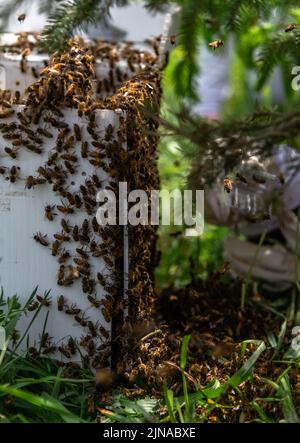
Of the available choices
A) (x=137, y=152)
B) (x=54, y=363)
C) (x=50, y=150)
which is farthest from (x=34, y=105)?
(x=54, y=363)

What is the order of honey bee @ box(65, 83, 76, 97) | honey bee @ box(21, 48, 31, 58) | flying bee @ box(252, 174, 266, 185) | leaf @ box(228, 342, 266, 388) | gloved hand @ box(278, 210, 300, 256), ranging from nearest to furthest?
leaf @ box(228, 342, 266, 388) < honey bee @ box(65, 83, 76, 97) < flying bee @ box(252, 174, 266, 185) < honey bee @ box(21, 48, 31, 58) < gloved hand @ box(278, 210, 300, 256)

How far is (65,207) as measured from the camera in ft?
8.01

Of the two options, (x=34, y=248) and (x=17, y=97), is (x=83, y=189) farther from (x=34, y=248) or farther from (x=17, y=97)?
(x=17, y=97)

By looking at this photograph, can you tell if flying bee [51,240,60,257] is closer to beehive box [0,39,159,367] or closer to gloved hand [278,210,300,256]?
beehive box [0,39,159,367]

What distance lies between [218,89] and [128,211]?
7770mm

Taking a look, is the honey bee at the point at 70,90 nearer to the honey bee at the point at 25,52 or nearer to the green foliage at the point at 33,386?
the green foliage at the point at 33,386

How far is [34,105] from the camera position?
2.42m

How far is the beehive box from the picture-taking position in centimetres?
242

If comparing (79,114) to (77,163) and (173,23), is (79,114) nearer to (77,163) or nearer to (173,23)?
(77,163)

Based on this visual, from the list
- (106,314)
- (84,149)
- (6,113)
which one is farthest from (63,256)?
(6,113)

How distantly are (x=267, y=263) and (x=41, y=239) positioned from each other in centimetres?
165

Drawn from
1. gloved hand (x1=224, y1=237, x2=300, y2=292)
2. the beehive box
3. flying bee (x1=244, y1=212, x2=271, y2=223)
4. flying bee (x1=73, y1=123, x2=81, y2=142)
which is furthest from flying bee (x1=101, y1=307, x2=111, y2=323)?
gloved hand (x1=224, y1=237, x2=300, y2=292)

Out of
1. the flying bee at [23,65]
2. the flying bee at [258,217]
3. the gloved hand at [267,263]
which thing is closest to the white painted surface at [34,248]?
the flying bee at [258,217]
